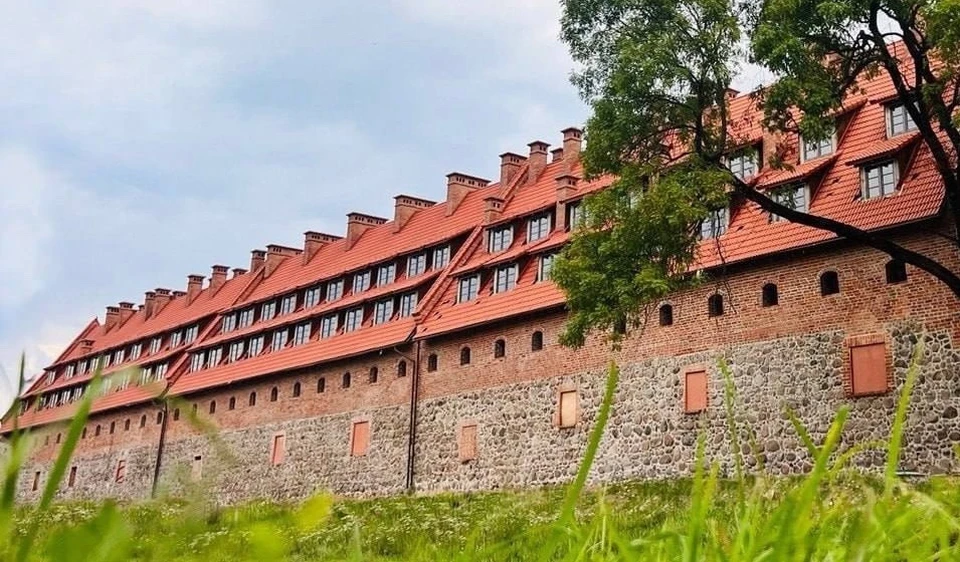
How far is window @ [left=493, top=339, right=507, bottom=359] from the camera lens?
92.6 ft

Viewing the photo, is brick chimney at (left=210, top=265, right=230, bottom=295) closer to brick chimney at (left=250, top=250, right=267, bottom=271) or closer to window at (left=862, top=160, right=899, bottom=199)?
brick chimney at (left=250, top=250, right=267, bottom=271)

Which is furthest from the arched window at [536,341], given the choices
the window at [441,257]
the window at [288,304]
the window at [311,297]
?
the window at [288,304]

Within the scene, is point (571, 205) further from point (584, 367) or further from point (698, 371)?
point (698, 371)

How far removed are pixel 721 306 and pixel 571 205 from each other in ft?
25.9

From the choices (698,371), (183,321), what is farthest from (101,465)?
(698,371)

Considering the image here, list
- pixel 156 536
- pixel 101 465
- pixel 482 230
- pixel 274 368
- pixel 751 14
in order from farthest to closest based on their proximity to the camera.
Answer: pixel 101 465 < pixel 274 368 < pixel 482 230 < pixel 751 14 < pixel 156 536

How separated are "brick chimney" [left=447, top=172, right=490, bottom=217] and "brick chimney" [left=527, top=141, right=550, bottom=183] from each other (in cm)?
424

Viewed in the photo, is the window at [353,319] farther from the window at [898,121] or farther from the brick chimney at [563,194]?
the window at [898,121]

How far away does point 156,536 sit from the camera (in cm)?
115

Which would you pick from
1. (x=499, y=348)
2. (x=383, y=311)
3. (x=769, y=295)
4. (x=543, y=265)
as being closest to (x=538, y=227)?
(x=543, y=265)

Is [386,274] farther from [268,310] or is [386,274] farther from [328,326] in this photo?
[268,310]

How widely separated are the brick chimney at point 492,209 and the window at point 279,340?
10.1 m

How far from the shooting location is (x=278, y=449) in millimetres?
35469

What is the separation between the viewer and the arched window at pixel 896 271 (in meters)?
20.1
